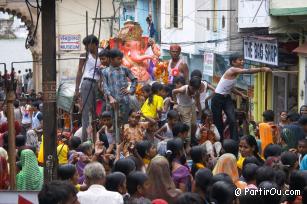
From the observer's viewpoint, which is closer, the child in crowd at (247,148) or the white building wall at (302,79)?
the child in crowd at (247,148)

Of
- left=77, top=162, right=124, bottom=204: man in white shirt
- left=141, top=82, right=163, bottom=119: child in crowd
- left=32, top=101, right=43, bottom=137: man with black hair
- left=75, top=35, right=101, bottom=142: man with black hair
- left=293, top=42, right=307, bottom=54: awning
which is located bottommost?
left=32, top=101, right=43, bottom=137: man with black hair

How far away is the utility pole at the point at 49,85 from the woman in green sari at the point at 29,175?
1.66 m

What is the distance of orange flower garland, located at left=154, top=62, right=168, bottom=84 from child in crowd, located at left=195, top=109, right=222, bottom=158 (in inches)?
165

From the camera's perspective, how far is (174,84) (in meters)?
13.7

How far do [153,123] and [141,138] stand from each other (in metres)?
0.80

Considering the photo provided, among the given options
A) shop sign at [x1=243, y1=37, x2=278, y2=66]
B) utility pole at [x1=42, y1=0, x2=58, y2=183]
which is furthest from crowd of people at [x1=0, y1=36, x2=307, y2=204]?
shop sign at [x1=243, y1=37, x2=278, y2=66]

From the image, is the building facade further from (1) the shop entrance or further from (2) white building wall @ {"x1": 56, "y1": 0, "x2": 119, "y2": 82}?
(2) white building wall @ {"x1": 56, "y1": 0, "x2": 119, "y2": 82}

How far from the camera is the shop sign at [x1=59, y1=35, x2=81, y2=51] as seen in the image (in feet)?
128

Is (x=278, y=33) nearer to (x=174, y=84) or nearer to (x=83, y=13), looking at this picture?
(x=174, y=84)

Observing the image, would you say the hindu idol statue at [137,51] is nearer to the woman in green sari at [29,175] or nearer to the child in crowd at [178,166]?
the woman in green sari at [29,175]

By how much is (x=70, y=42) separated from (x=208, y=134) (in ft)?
91.1

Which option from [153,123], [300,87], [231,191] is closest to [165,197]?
[231,191]

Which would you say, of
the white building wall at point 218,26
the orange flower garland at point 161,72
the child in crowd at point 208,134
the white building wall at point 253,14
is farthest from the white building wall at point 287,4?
the child in crowd at point 208,134

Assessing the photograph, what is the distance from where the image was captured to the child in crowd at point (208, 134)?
1145 centimetres
